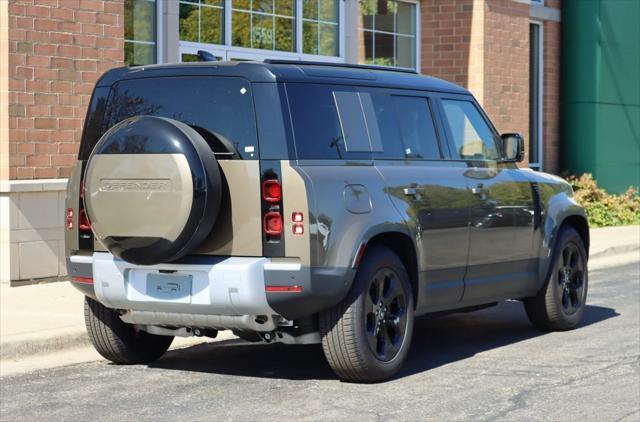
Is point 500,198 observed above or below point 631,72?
below

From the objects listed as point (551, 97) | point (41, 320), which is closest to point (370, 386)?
point (41, 320)

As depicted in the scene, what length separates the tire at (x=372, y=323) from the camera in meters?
7.86

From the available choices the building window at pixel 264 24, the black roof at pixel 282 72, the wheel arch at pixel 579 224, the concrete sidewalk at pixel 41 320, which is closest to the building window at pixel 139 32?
the building window at pixel 264 24

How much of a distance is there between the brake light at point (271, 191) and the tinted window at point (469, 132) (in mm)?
2061

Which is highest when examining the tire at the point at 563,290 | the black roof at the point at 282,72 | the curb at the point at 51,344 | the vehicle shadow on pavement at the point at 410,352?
the black roof at the point at 282,72

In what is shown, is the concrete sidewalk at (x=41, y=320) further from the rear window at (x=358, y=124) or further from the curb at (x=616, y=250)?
the curb at (x=616, y=250)

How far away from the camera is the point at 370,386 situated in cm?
805

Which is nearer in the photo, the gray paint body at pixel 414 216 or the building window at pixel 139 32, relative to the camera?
the gray paint body at pixel 414 216

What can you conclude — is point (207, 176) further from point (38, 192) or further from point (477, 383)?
point (38, 192)

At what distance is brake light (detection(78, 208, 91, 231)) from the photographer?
8266 mm

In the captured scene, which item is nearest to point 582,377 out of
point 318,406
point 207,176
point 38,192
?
point 318,406

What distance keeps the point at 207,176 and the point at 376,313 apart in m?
1.44

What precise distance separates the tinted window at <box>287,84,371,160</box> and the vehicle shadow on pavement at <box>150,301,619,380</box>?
152 cm

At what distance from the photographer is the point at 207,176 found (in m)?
7.57
